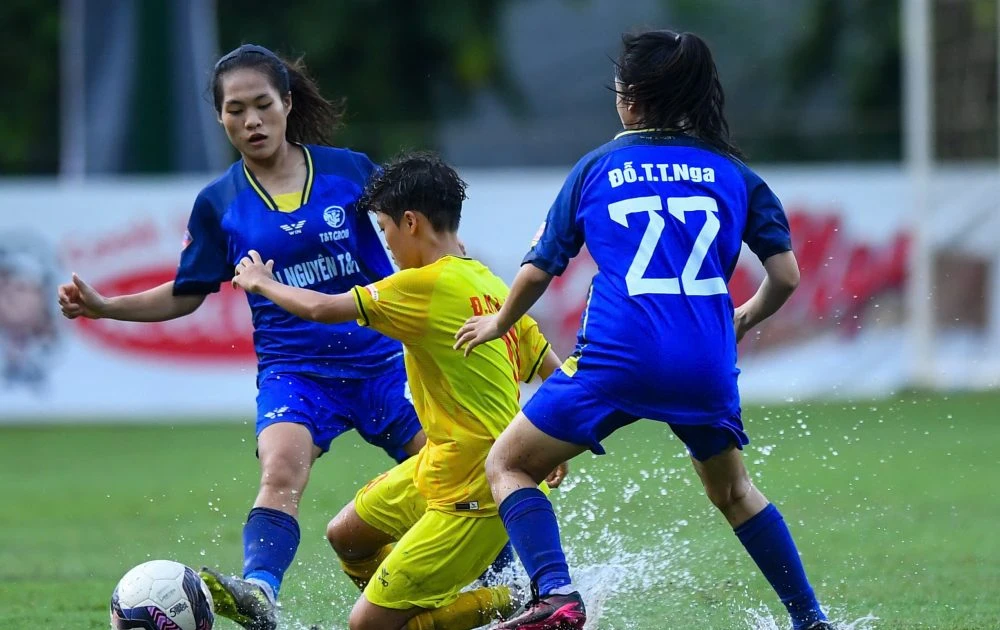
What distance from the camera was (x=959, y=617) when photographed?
16.5 ft

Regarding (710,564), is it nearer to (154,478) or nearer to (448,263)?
(448,263)

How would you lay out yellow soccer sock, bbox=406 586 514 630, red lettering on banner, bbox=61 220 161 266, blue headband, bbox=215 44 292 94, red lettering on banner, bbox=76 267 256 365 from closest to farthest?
yellow soccer sock, bbox=406 586 514 630
blue headband, bbox=215 44 292 94
red lettering on banner, bbox=76 267 256 365
red lettering on banner, bbox=61 220 161 266

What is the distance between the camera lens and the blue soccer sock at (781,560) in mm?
4586

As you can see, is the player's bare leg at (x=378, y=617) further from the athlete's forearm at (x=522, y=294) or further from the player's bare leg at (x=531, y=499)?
the athlete's forearm at (x=522, y=294)

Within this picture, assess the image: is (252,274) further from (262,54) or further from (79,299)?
(262,54)

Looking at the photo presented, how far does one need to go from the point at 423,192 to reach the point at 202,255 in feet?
3.96

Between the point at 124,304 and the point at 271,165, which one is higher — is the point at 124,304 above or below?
below

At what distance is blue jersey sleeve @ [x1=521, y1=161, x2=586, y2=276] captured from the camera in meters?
4.33

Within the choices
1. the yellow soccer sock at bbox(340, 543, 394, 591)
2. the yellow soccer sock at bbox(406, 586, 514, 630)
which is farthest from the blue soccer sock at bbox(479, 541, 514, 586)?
the yellow soccer sock at bbox(340, 543, 394, 591)

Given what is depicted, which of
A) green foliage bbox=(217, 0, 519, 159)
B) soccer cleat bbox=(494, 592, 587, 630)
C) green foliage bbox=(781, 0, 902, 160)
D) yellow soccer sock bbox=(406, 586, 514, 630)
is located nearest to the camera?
soccer cleat bbox=(494, 592, 587, 630)

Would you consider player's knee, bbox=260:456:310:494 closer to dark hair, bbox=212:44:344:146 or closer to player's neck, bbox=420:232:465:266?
player's neck, bbox=420:232:465:266

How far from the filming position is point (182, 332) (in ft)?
44.4

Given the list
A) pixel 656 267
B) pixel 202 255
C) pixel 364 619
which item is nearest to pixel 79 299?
pixel 202 255

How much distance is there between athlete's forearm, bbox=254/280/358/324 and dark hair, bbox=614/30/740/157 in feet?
3.35
